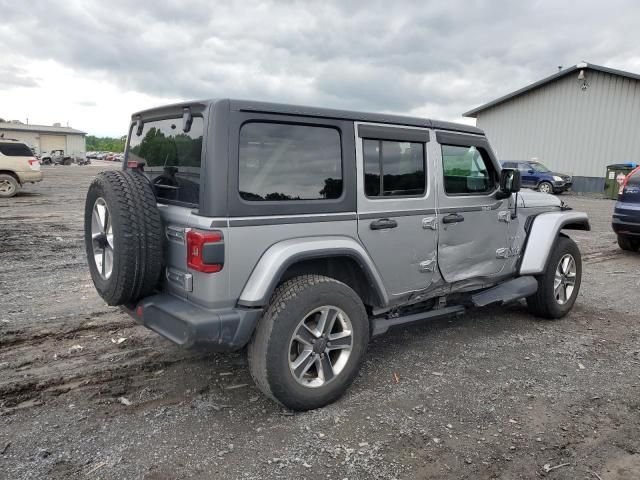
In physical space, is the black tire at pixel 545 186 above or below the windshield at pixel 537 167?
below

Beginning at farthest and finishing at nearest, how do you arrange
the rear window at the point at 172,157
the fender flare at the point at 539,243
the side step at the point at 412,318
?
the fender flare at the point at 539,243 → the side step at the point at 412,318 → the rear window at the point at 172,157

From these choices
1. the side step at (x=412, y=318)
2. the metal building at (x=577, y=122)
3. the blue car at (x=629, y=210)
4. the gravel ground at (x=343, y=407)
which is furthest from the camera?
the metal building at (x=577, y=122)

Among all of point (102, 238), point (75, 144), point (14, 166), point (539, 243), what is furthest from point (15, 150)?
point (75, 144)

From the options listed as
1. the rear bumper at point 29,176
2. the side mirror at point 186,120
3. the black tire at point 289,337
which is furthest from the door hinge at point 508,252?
the rear bumper at point 29,176

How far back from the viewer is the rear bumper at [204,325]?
2.88 m

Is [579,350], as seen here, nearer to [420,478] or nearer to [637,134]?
[420,478]

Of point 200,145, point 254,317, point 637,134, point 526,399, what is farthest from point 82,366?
point 637,134

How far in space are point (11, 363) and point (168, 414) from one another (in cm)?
157

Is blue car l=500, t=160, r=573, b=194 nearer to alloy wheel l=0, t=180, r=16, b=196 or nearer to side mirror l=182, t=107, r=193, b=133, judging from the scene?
alloy wheel l=0, t=180, r=16, b=196

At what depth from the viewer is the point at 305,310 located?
10.3 feet

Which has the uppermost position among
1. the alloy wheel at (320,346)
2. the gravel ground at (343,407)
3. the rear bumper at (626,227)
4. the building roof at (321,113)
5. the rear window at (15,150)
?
the rear window at (15,150)

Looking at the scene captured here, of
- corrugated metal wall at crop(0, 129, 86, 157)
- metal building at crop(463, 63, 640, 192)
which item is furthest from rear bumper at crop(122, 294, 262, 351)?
corrugated metal wall at crop(0, 129, 86, 157)

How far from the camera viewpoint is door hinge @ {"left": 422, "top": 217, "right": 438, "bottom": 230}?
3.88 m

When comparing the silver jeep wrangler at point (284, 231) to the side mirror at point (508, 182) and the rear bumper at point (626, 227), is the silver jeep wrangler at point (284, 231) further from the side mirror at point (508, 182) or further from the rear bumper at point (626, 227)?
the rear bumper at point (626, 227)
